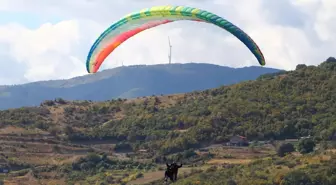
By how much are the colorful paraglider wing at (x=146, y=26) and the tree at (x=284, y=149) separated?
1896 inches

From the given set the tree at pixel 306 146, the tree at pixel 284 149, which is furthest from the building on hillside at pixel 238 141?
the tree at pixel 306 146

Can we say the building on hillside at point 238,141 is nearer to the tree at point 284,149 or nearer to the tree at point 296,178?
the tree at point 284,149

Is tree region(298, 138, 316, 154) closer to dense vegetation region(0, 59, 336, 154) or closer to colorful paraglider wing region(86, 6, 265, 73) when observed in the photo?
dense vegetation region(0, 59, 336, 154)

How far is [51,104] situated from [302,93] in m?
40.2

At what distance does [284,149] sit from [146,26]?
50.4 metres

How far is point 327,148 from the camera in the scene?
93875mm

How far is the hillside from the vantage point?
88750mm

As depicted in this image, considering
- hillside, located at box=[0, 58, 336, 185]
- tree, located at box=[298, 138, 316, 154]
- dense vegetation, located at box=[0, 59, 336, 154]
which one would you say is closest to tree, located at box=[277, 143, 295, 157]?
hillside, located at box=[0, 58, 336, 185]

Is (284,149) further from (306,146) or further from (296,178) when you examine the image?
(296,178)

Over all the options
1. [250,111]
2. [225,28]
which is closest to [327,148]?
→ [250,111]

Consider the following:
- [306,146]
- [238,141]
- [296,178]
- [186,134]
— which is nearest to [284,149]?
[306,146]

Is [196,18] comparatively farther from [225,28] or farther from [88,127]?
[88,127]

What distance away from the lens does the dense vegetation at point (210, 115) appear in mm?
112312

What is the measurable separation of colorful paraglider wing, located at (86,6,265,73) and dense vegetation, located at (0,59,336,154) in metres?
57.9
